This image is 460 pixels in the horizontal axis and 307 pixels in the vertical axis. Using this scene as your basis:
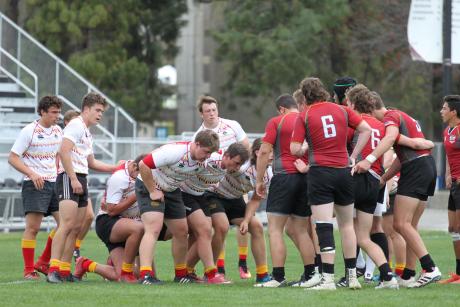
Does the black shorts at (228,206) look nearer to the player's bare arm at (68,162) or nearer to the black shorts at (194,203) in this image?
the black shorts at (194,203)

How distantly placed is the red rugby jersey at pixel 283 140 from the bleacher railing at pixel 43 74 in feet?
50.1

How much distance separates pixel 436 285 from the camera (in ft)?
41.9

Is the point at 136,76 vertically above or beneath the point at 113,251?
above

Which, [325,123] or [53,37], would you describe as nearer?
[325,123]

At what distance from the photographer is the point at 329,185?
1159 centimetres

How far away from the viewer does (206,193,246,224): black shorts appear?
44.6 ft

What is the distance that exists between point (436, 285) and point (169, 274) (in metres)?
3.43

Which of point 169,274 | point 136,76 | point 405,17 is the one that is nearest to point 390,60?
point 405,17

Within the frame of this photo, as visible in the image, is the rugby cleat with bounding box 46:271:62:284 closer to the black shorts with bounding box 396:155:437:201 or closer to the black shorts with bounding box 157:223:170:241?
the black shorts with bounding box 157:223:170:241

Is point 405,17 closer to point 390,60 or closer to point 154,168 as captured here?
point 390,60

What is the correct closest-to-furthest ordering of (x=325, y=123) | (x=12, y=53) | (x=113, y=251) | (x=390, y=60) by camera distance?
(x=325, y=123)
(x=113, y=251)
(x=12, y=53)
(x=390, y=60)

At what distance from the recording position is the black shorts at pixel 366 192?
1204 cm

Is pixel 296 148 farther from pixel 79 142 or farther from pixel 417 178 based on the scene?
pixel 79 142

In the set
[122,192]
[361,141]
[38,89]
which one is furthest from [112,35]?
[361,141]
